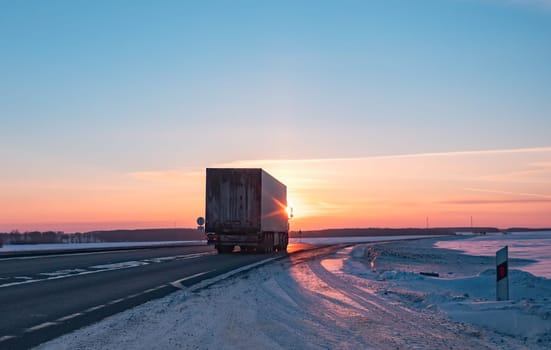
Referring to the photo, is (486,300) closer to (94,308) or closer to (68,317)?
(94,308)

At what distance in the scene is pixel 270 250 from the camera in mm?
36406

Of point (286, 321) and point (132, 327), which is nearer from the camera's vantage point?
point (132, 327)

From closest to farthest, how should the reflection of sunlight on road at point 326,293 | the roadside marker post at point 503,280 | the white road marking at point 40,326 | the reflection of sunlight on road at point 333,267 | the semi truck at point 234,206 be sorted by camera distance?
the white road marking at point 40,326
the reflection of sunlight on road at point 326,293
the roadside marker post at point 503,280
the reflection of sunlight on road at point 333,267
the semi truck at point 234,206

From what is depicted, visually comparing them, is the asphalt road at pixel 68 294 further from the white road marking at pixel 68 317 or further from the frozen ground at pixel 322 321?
the frozen ground at pixel 322 321

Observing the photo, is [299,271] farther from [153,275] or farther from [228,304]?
[228,304]

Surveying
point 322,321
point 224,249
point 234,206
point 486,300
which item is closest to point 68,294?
point 322,321

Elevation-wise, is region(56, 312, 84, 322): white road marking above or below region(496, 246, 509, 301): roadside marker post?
below

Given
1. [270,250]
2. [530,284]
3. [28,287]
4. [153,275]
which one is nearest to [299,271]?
[153,275]

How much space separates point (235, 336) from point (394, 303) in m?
4.67

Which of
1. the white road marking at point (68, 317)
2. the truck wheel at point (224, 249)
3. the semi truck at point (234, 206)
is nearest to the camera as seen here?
the white road marking at point (68, 317)

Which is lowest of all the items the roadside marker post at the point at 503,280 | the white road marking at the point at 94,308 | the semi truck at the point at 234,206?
the white road marking at the point at 94,308

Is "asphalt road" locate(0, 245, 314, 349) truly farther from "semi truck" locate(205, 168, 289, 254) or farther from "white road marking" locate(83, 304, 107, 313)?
"semi truck" locate(205, 168, 289, 254)

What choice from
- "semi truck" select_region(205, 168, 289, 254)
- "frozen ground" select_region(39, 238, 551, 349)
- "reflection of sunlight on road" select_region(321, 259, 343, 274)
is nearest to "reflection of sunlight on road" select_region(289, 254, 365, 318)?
"frozen ground" select_region(39, 238, 551, 349)

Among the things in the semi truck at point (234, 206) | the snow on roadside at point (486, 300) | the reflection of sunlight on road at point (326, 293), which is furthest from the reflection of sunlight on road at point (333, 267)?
the semi truck at point (234, 206)
